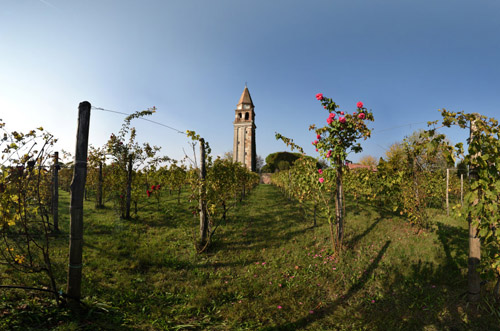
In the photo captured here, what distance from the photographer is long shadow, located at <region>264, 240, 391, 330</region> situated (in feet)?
10.6

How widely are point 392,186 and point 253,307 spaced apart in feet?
17.6

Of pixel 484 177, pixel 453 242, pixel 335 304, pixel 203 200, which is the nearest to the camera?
pixel 484 177

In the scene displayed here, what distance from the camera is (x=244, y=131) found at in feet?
172

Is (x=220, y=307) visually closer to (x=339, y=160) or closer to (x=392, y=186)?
(x=339, y=160)

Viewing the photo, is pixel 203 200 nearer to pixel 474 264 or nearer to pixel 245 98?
pixel 474 264

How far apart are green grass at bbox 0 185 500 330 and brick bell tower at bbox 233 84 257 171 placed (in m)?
44.5

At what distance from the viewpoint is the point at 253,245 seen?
6289 millimetres

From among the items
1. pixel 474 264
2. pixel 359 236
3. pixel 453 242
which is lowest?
pixel 359 236

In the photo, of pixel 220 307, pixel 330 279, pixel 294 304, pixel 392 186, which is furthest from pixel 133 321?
pixel 392 186

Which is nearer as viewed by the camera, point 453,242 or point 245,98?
point 453,242

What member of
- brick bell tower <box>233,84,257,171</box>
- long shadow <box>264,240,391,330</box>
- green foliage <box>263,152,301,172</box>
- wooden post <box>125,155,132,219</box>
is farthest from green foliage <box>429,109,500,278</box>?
green foliage <box>263,152,301,172</box>

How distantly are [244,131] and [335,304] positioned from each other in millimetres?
49880

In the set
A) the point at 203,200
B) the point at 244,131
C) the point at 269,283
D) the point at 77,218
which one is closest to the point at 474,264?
the point at 269,283

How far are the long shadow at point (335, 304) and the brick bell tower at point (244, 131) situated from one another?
45.7 m
